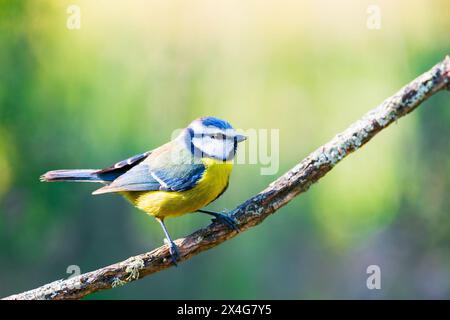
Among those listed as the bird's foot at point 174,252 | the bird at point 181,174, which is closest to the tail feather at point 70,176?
the bird at point 181,174

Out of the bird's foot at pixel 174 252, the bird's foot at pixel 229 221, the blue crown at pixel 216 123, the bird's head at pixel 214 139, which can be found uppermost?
the blue crown at pixel 216 123

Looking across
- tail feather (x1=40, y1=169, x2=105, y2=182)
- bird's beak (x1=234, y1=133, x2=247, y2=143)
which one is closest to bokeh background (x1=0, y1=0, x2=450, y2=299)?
tail feather (x1=40, y1=169, x2=105, y2=182)

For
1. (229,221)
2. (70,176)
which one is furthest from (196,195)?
(70,176)

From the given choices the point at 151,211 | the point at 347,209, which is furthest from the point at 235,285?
the point at 151,211

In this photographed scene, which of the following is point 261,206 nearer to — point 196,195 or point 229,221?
point 229,221

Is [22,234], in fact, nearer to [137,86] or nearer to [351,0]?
[137,86]

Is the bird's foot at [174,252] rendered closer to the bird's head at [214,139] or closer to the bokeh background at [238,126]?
the bird's head at [214,139]

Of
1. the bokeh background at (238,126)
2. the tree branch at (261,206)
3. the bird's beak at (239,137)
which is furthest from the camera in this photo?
the bokeh background at (238,126)
